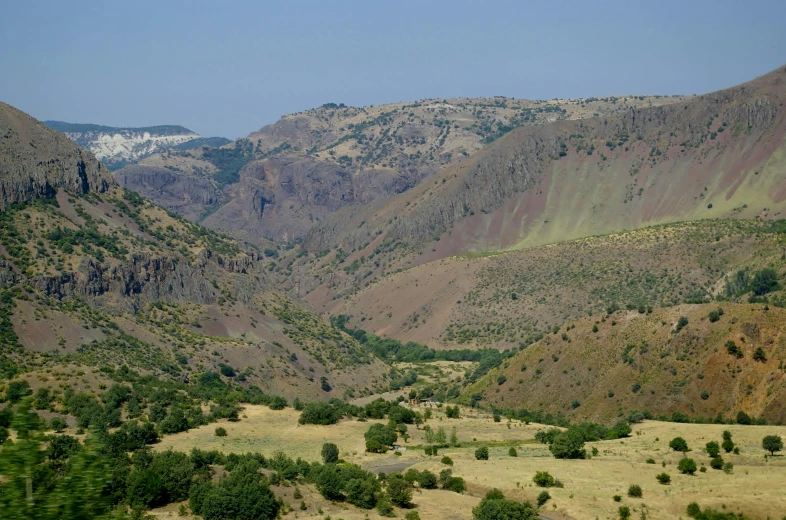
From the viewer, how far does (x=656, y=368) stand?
102 metres

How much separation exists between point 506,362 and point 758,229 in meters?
83.2

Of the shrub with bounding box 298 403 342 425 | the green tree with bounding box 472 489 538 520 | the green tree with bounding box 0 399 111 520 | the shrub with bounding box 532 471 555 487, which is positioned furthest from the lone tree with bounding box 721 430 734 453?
the green tree with bounding box 0 399 111 520

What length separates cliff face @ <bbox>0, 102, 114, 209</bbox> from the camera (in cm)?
13612

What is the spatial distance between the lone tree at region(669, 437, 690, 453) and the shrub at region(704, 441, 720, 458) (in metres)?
2.23

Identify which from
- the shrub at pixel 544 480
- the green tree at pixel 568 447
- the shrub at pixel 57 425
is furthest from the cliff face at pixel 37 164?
the shrub at pixel 544 480

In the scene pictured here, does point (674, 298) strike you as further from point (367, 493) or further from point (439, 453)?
point (367, 493)

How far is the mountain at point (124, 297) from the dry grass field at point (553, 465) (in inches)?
873

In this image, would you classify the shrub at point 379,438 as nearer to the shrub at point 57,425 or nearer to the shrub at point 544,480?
the shrub at point 544,480

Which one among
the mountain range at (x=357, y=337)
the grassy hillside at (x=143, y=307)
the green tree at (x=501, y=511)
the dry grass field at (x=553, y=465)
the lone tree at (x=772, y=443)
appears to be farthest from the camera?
the grassy hillside at (x=143, y=307)

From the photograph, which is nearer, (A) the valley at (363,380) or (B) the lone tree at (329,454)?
(A) the valley at (363,380)

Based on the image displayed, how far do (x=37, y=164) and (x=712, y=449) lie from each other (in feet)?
364

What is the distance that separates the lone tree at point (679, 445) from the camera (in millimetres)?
74000

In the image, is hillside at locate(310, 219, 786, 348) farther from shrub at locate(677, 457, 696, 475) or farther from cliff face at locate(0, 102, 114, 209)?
shrub at locate(677, 457, 696, 475)

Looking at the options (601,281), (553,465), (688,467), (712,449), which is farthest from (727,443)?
(601,281)
